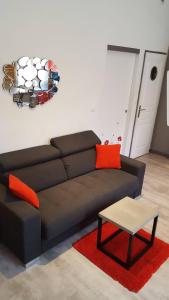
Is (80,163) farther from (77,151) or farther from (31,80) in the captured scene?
(31,80)

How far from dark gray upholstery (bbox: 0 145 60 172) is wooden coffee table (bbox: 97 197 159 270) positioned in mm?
948

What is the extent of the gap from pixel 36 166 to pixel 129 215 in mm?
1155

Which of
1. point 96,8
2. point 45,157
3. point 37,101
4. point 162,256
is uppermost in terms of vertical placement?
point 96,8

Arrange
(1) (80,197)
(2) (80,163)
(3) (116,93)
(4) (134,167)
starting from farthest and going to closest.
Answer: (3) (116,93), (4) (134,167), (2) (80,163), (1) (80,197)

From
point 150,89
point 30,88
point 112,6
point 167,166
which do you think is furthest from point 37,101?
point 167,166

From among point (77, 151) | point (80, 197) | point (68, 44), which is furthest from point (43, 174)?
point (68, 44)

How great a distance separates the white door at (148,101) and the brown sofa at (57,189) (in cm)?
147

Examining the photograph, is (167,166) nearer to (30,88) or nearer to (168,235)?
(168,235)

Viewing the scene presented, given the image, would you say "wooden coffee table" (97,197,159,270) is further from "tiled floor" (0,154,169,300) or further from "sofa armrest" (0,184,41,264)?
"sofa armrest" (0,184,41,264)

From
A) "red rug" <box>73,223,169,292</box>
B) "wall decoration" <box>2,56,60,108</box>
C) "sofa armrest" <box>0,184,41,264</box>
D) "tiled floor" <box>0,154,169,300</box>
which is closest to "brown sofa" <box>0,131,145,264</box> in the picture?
"sofa armrest" <box>0,184,41,264</box>

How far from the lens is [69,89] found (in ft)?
10.6

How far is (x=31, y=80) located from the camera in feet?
9.16

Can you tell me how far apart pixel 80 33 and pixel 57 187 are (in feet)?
6.37

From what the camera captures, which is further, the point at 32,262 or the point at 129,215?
the point at 129,215
